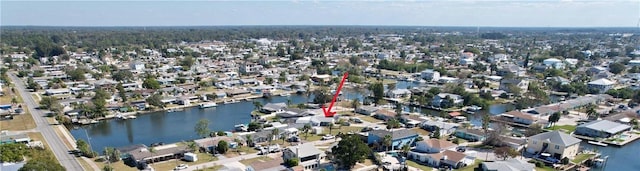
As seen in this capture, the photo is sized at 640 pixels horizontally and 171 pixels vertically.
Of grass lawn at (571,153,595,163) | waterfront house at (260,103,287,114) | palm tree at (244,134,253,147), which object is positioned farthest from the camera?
waterfront house at (260,103,287,114)

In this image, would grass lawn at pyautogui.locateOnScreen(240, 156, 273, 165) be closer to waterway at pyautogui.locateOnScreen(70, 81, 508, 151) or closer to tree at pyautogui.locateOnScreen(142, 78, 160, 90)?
waterway at pyautogui.locateOnScreen(70, 81, 508, 151)

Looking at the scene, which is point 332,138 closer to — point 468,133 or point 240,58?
point 468,133

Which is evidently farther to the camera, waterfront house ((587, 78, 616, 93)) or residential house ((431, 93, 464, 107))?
waterfront house ((587, 78, 616, 93))

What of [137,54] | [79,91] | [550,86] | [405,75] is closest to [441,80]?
[405,75]

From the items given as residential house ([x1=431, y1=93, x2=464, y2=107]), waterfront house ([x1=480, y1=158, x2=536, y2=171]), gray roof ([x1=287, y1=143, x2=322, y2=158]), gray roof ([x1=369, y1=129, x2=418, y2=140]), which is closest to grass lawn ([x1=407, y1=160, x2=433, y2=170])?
gray roof ([x1=369, y1=129, x2=418, y2=140])

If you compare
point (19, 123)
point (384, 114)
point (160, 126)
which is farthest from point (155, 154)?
point (384, 114)

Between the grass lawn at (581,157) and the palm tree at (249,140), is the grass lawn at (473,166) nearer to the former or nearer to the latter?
the grass lawn at (581,157)

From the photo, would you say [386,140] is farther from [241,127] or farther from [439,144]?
[241,127]
